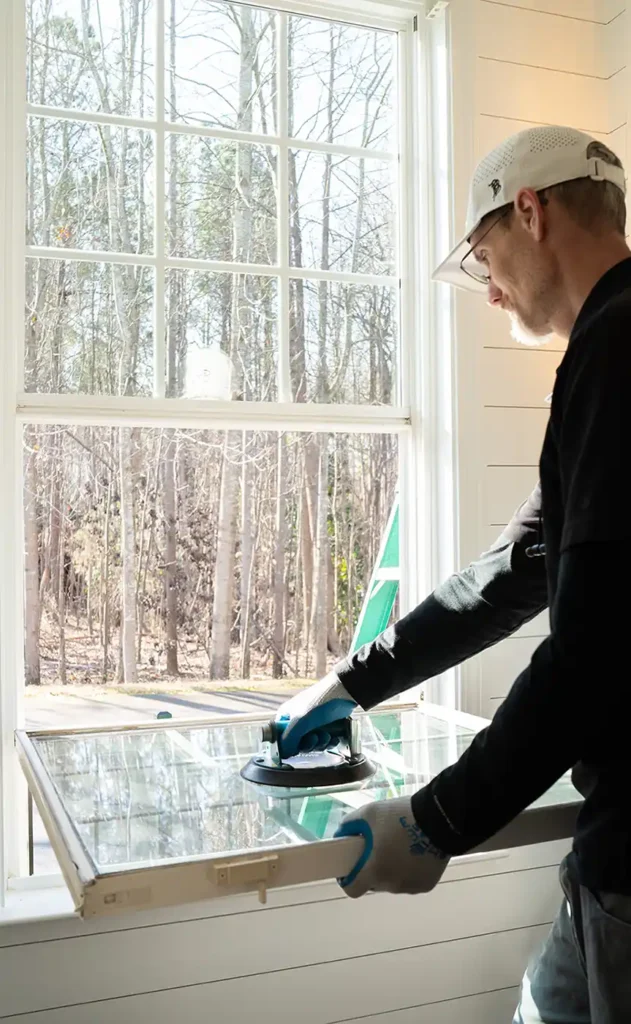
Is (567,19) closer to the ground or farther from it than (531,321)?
farther from it

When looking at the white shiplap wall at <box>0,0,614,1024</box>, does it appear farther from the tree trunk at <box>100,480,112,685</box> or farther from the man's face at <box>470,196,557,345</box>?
the man's face at <box>470,196,557,345</box>

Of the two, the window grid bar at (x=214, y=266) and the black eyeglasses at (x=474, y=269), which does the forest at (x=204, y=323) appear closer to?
the window grid bar at (x=214, y=266)

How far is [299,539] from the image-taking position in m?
2.91

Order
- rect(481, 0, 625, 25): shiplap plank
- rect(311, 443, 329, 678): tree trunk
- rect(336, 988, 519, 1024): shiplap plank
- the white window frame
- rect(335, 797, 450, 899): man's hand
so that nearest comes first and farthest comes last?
rect(335, 797, 450, 899): man's hand, the white window frame, rect(336, 988, 519, 1024): shiplap plank, rect(481, 0, 625, 25): shiplap plank, rect(311, 443, 329, 678): tree trunk

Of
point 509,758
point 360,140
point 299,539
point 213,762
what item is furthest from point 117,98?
point 509,758

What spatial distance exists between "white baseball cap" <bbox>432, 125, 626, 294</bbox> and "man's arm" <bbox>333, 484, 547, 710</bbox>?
574mm

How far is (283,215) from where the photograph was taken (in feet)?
8.63

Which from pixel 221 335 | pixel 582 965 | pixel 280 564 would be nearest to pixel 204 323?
pixel 221 335

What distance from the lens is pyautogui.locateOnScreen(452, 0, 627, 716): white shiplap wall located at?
2.64 meters

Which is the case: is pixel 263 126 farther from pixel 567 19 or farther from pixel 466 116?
pixel 567 19

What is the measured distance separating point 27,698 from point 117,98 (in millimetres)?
1543

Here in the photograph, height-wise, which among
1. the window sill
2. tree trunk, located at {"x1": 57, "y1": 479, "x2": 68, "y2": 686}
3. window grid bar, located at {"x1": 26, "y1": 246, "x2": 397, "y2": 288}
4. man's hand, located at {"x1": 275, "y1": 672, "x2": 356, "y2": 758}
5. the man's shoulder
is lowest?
the window sill

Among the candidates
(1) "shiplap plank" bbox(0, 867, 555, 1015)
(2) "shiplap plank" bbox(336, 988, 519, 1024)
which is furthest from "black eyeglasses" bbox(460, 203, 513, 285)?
(2) "shiplap plank" bbox(336, 988, 519, 1024)

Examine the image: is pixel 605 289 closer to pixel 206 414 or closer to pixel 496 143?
pixel 206 414
